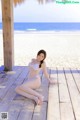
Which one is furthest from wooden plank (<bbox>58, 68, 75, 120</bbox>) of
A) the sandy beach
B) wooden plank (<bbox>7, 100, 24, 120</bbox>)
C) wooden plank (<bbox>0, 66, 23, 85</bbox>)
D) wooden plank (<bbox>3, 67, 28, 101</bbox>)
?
the sandy beach

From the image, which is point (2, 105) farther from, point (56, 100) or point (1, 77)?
point (1, 77)

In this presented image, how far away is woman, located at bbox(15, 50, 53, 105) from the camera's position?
12.2ft

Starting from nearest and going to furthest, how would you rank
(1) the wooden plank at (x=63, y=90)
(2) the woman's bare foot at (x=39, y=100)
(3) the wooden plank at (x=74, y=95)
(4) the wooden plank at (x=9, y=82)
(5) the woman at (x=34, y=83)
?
(3) the wooden plank at (x=74, y=95) < (2) the woman's bare foot at (x=39, y=100) < (5) the woman at (x=34, y=83) < (1) the wooden plank at (x=63, y=90) < (4) the wooden plank at (x=9, y=82)

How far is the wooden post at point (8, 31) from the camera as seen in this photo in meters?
5.84

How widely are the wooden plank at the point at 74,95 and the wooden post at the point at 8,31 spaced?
4.24 ft

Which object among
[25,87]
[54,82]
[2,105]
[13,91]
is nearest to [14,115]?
[2,105]

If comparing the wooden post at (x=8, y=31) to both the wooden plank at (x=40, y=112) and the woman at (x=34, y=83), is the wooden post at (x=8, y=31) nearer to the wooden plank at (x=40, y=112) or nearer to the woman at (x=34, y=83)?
the woman at (x=34, y=83)

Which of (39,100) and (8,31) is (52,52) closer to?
(8,31)

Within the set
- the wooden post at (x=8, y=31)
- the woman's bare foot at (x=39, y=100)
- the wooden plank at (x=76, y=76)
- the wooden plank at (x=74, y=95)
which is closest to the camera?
the wooden plank at (x=74, y=95)

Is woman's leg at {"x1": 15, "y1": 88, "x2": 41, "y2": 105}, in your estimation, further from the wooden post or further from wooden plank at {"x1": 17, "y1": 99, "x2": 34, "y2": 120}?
the wooden post

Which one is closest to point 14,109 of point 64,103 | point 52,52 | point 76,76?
point 64,103

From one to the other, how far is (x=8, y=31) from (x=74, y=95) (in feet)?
8.05

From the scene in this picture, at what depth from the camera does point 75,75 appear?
5723 mm

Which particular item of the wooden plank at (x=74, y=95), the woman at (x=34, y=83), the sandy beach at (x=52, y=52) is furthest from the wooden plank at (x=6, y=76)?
the sandy beach at (x=52, y=52)
